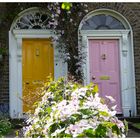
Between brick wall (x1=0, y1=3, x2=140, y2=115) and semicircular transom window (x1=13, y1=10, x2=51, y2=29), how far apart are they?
0.74 ft

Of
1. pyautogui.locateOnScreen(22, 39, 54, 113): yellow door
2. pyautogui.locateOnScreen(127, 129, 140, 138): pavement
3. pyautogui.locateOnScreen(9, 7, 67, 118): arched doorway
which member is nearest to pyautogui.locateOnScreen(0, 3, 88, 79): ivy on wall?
pyautogui.locateOnScreen(9, 7, 67, 118): arched doorway

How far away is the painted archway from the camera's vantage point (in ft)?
36.1

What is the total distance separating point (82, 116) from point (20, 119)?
663 centimetres

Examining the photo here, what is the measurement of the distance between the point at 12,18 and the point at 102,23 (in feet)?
8.18

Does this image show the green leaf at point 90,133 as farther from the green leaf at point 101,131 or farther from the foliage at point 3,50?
the foliage at point 3,50

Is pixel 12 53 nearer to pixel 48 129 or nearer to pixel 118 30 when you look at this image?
pixel 118 30

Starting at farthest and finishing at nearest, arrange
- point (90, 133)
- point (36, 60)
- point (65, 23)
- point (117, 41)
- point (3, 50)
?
point (117, 41) < point (36, 60) < point (65, 23) < point (3, 50) < point (90, 133)

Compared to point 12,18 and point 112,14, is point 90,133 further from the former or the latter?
point 112,14

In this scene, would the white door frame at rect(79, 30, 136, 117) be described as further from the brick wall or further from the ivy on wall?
the ivy on wall

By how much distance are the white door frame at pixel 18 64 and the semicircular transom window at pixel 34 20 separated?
0.17 metres

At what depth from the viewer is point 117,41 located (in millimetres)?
11266

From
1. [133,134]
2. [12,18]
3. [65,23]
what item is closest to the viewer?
[133,134]

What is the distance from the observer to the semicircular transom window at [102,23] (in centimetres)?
1124

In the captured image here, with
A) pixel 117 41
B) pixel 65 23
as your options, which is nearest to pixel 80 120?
pixel 65 23
